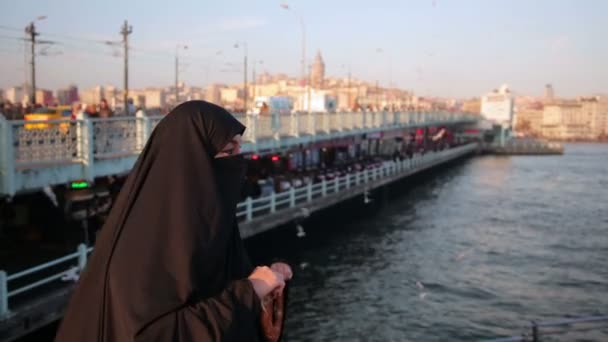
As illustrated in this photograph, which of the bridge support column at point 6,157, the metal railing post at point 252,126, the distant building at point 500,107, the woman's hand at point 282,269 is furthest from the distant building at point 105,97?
the distant building at point 500,107

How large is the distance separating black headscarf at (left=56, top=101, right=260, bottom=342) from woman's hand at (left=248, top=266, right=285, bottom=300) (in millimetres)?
37

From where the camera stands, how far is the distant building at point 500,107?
3314 inches

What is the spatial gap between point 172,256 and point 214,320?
18cm

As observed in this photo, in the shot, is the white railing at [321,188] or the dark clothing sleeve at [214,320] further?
the white railing at [321,188]

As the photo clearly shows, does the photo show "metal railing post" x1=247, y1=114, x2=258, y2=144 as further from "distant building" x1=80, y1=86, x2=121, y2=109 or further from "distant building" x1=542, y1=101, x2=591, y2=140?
"distant building" x1=542, y1=101, x2=591, y2=140

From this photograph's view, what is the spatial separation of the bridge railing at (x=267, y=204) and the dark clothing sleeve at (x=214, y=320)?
681 centimetres

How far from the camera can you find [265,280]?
5.60 ft

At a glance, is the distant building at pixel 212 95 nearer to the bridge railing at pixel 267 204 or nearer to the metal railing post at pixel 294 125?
the bridge railing at pixel 267 204

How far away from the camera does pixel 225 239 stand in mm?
1632

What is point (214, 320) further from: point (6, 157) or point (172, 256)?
point (6, 157)

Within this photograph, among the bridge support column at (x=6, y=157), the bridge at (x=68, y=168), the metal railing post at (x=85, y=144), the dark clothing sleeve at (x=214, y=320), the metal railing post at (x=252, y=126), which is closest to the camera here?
the dark clothing sleeve at (x=214, y=320)

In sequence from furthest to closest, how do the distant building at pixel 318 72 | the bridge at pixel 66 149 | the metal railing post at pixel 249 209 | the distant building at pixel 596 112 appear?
the distant building at pixel 596 112 → the distant building at pixel 318 72 → the metal railing post at pixel 249 209 → the bridge at pixel 66 149

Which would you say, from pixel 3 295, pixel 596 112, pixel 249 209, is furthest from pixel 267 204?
pixel 596 112

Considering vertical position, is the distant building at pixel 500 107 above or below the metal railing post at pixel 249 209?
above
